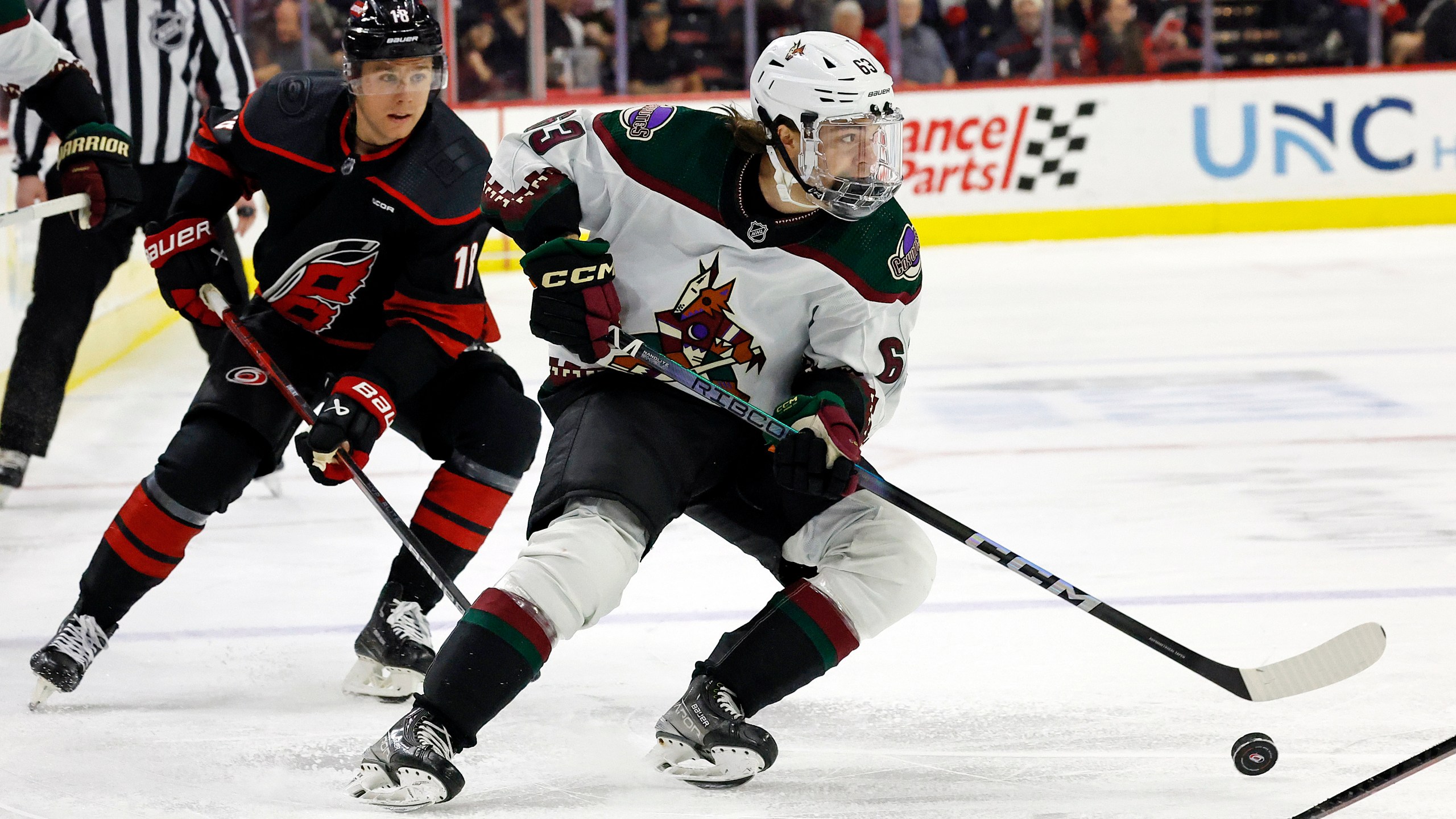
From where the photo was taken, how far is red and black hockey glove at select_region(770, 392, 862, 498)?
209 centimetres

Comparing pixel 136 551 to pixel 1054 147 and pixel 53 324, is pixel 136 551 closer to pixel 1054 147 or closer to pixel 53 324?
pixel 53 324

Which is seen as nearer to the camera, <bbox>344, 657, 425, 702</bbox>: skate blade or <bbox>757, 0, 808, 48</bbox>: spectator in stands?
<bbox>344, 657, 425, 702</bbox>: skate blade

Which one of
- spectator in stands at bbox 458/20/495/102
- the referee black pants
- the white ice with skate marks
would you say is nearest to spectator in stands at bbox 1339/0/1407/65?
the white ice with skate marks

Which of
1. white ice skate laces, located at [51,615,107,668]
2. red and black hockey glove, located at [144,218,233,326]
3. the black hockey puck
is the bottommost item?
white ice skate laces, located at [51,615,107,668]

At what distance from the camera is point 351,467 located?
2.45 m

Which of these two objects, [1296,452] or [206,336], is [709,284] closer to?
[206,336]

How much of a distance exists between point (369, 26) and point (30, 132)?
6.19 feet

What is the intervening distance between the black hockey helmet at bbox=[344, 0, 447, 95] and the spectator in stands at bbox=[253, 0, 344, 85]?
5.14 metres

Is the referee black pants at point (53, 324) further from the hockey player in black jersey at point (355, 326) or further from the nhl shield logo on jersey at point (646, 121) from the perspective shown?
the nhl shield logo on jersey at point (646, 121)

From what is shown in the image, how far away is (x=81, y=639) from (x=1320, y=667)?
1684 millimetres

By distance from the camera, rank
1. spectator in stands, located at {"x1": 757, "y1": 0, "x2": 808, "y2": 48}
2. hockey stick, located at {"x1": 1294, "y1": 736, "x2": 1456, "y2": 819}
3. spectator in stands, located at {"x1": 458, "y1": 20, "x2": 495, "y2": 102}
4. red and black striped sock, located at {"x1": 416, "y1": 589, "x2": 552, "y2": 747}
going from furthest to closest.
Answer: spectator in stands, located at {"x1": 757, "y1": 0, "x2": 808, "y2": 48} < spectator in stands, located at {"x1": 458, "y1": 20, "x2": 495, "y2": 102} < red and black striped sock, located at {"x1": 416, "y1": 589, "x2": 552, "y2": 747} < hockey stick, located at {"x1": 1294, "y1": 736, "x2": 1456, "y2": 819}

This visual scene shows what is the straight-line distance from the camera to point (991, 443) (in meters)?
4.29

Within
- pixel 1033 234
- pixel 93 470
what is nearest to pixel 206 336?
pixel 93 470

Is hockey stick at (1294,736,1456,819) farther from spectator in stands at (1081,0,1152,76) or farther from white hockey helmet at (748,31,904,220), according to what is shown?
spectator in stands at (1081,0,1152,76)
